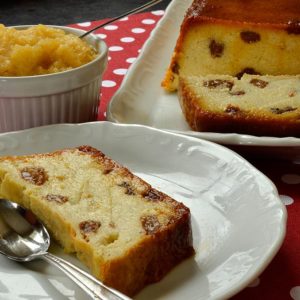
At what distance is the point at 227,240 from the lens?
1.59 metres

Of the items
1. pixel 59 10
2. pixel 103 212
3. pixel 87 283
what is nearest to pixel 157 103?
pixel 103 212

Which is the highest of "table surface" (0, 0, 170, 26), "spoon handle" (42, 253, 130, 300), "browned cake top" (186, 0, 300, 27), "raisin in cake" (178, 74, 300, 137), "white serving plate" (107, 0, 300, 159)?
"browned cake top" (186, 0, 300, 27)

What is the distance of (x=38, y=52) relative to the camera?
6.70 feet

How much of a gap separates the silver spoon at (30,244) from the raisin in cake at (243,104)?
75 cm

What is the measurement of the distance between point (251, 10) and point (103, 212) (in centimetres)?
134

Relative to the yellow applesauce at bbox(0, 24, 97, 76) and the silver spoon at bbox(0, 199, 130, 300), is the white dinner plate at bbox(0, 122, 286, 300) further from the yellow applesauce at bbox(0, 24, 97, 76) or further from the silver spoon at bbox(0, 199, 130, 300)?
the yellow applesauce at bbox(0, 24, 97, 76)

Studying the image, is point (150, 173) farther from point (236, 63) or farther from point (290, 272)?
point (236, 63)

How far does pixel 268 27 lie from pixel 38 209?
129cm

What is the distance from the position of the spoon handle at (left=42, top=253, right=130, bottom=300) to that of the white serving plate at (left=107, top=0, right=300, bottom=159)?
0.74 m

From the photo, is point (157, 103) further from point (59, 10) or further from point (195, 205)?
point (59, 10)

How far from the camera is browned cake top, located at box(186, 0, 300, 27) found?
2.57 m

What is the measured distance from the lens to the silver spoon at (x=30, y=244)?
1.37 m

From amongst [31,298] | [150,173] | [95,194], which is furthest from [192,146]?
[31,298]

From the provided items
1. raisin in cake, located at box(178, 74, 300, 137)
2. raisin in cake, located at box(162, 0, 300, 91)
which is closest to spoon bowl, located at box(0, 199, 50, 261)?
raisin in cake, located at box(178, 74, 300, 137)
